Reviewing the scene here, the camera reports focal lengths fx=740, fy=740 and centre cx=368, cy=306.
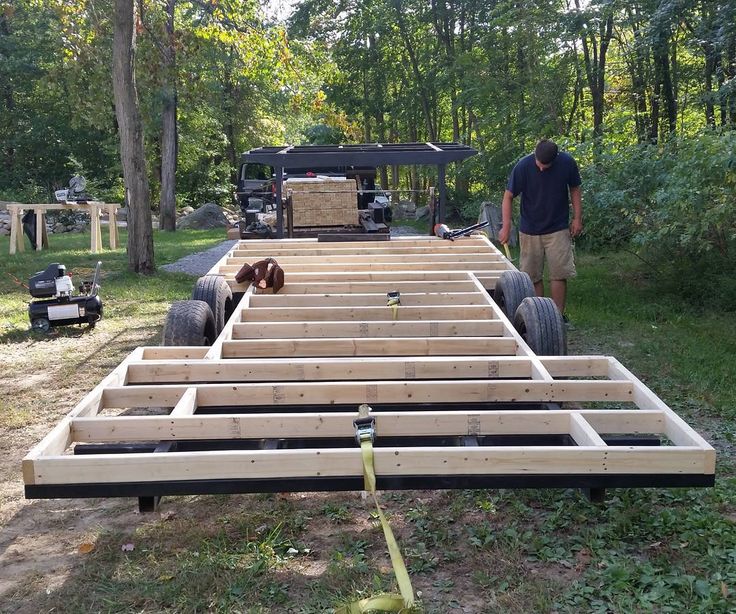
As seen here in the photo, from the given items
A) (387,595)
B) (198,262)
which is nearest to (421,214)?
(198,262)

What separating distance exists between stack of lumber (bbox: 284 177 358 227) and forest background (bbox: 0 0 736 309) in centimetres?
282

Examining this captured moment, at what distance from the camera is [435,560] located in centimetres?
317

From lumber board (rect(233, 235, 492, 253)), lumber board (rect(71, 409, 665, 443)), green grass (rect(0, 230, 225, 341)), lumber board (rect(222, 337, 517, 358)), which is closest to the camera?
lumber board (rect(71, 409, 665, 443))

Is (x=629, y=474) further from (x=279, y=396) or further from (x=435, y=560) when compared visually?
(x=279, y=396)

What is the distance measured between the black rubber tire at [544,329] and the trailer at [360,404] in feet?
0.04

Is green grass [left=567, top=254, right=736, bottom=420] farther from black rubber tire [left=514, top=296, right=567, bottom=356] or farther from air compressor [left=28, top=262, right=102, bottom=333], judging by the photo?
air compressor [left=28, top=262, right=102, bottom=333]

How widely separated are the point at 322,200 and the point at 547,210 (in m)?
2.86

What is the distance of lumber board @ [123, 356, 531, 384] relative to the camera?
156 inches

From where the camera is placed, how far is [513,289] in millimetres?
5477

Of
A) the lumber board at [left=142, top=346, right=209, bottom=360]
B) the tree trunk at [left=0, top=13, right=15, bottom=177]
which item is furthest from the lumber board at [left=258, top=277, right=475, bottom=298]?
the tree trunk at [left=0, top=13, right=15, bottom=177]

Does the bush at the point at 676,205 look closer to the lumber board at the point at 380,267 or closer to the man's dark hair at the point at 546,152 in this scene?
the man's dark hair at the point at 546,152

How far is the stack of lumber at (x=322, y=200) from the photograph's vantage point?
8.63m

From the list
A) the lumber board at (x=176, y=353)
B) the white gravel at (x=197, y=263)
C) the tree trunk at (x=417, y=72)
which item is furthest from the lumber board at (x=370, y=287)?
the tree trunk at (x=417, y=72)

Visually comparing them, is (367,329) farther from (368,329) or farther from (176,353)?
(176,353)
